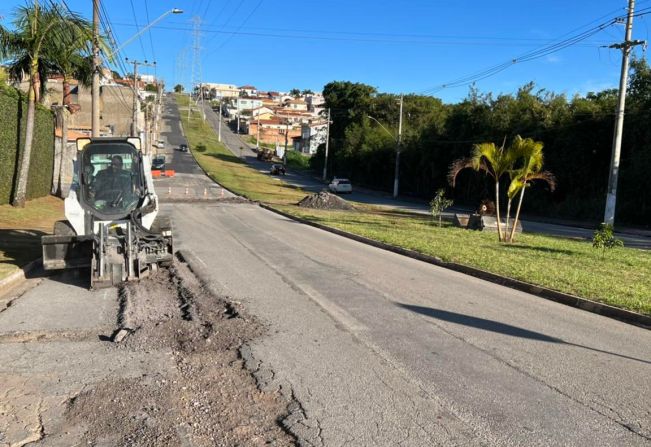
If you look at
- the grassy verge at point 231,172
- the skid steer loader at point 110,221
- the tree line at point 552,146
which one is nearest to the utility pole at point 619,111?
the tree line at point 552,146

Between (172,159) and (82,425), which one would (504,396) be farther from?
(172,159)

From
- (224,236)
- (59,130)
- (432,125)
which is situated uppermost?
(432,125)

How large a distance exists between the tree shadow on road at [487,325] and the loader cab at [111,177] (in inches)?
226

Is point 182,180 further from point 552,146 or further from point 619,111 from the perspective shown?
point 619,111

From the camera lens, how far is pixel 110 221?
10.5m

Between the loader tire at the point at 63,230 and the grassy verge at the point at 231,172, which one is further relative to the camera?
the grassy verge at the point at 231,172

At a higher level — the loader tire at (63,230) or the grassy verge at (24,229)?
the loader tire at (63,230)

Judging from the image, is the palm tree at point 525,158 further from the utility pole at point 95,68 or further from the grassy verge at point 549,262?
the utility pole at point 95,68

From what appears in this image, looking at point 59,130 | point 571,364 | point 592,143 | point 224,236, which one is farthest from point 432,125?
point 571,364

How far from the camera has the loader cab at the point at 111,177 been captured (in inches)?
428

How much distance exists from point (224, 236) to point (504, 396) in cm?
1404

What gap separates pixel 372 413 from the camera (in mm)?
4648

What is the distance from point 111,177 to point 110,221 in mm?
1085

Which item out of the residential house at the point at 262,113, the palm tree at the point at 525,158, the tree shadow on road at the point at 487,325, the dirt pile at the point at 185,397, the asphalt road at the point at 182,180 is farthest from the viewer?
the residential house at the point at 262,113
